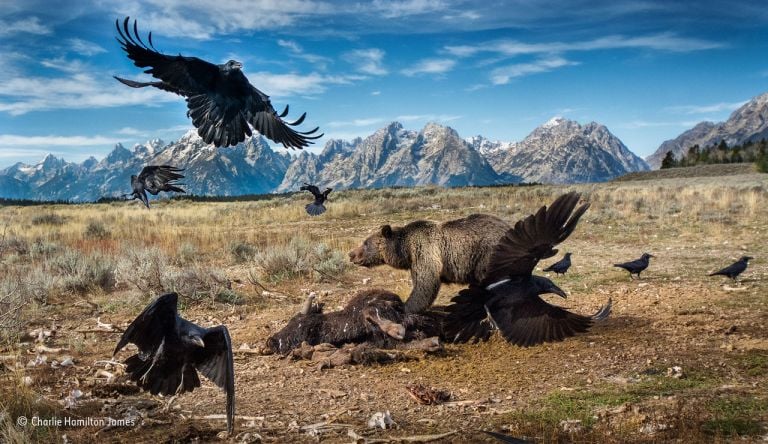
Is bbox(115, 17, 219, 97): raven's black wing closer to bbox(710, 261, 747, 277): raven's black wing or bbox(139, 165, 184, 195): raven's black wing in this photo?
bbox(139, 165, 184, 195): raven's black wing

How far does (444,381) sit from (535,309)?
1.12 meters

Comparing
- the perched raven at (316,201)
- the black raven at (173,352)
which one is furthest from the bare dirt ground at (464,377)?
the perched raven at (316,201)

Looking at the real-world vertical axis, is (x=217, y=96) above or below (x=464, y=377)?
above

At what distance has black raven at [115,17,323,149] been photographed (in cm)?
468

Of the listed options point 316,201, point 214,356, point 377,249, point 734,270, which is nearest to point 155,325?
point 214,356

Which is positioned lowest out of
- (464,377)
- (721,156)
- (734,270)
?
(464,377)

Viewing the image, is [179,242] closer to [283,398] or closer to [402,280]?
[402,280]

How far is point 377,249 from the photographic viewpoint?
267 inches

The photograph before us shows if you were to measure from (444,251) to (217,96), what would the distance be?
2856mm

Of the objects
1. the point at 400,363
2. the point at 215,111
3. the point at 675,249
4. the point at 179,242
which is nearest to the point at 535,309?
the point at 400,363

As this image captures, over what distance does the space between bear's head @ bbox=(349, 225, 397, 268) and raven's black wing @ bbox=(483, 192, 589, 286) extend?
7.91ft

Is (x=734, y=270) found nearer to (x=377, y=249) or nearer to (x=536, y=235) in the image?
(x=377, y=249)

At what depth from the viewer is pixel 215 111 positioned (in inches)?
196

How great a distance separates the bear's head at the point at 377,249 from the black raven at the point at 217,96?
1867 millimetres
